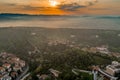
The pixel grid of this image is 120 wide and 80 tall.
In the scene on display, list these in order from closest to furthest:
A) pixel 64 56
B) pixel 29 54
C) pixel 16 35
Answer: pixel 64 56
pixel 29 54
pixel 16 35

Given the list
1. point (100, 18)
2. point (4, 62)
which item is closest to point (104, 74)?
point (4, 62)

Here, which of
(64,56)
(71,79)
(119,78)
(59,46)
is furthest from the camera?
(59,46)

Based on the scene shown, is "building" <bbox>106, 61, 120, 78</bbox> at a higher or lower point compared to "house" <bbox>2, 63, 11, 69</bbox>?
lower

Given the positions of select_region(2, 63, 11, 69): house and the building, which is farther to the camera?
select_region(2, 63, 11, 69): house

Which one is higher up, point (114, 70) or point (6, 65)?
point (6, 65)

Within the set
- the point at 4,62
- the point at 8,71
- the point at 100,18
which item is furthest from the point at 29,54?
the point at 100,18

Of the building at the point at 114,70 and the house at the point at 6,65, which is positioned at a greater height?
the house at the point at 6,65

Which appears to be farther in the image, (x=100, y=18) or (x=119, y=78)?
(x=100, y=18)

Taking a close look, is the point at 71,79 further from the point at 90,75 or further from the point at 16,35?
the point at 16,35

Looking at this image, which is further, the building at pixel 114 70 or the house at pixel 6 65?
the house at pixel 6 65

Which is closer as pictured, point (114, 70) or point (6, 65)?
point (114, 70)

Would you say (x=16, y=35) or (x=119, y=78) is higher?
(x=16, y=35)
